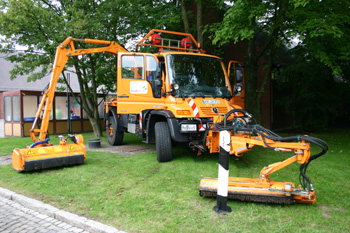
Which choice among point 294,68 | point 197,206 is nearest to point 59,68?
point 197,206

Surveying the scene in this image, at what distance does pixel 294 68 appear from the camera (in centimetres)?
1365

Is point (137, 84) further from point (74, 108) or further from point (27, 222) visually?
point (74, 108)

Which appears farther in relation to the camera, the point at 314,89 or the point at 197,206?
the point at 314,89

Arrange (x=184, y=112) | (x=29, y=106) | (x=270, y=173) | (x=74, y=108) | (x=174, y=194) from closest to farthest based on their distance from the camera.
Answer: (x=270, y=173) < (x=174, y=194) < (x=184, y=112) < (x=29, y=106) < (x=74, y=108)

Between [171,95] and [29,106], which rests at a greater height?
[171,95]

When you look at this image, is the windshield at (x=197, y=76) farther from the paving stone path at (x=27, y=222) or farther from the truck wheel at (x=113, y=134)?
the paving stone path at (x=27, y=222)

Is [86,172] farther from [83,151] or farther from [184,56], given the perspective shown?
[184,56]

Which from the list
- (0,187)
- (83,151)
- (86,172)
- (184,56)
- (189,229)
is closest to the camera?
(189,229)

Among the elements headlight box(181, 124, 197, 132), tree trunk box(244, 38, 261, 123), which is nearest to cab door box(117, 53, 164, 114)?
headlight box(181, 124, 197, 132)

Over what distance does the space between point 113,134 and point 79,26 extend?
4.07 m

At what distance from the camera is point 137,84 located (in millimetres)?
8094

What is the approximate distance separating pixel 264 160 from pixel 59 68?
19.8 ft

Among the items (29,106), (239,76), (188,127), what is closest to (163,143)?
(188,127)

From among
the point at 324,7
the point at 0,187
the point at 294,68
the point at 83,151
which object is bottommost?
the point at 0,187
